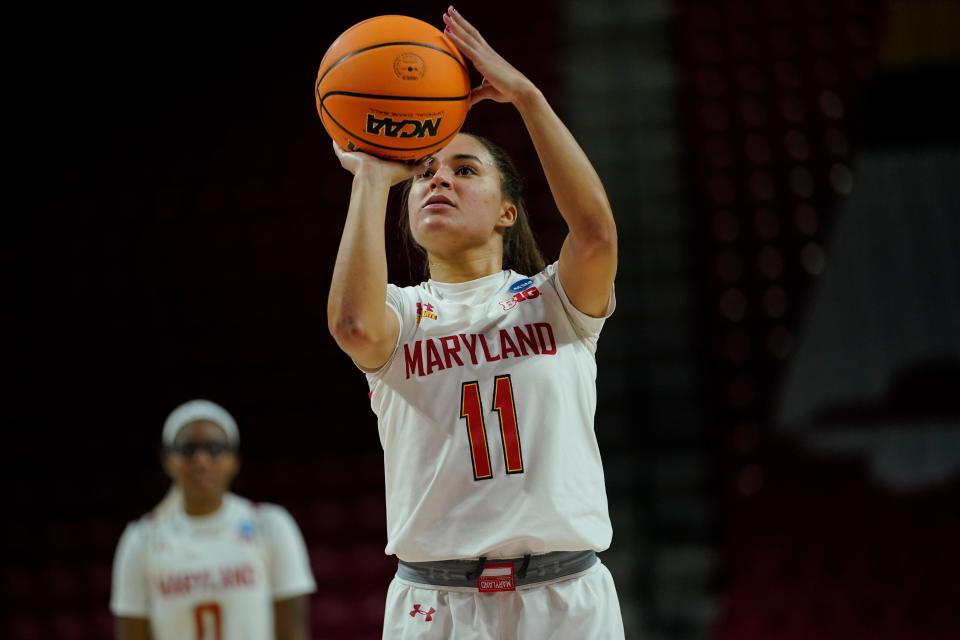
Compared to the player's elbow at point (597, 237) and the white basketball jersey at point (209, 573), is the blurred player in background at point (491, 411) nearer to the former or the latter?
the player's elbow at point (597, 237)

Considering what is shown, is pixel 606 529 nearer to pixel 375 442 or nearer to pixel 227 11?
pixel 375 442

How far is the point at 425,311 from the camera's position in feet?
7.39

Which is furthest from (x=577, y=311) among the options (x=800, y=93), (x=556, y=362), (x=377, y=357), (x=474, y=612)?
(x=800, y=93)

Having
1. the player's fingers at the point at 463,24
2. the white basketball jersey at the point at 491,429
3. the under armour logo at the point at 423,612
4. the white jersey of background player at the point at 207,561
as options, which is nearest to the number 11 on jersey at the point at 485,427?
the white basketball jersey at the point at 491,429

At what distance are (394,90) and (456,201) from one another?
0.28m

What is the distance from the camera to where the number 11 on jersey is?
2.09m

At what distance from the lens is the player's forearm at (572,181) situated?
2.11m

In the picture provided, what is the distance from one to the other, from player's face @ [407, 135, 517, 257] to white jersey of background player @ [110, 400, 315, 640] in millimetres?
2136

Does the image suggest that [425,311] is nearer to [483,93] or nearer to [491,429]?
[491,429]

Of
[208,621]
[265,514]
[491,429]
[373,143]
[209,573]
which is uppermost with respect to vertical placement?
[373,143]

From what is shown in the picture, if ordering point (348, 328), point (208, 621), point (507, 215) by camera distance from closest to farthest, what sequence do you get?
point (348, 328) < point (507, 215) < point (208, 621)

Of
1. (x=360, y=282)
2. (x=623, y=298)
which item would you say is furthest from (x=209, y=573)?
(x=623, y=298)

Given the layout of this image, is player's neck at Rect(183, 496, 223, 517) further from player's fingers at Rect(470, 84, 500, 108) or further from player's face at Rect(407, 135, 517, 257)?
player's fingers at Rect(470, 84, 500, 108)

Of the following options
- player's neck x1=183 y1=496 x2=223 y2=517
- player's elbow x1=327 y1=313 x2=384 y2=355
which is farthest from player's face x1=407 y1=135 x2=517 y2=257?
player's neck x1=183 y1=496 x2=223 y2=517
